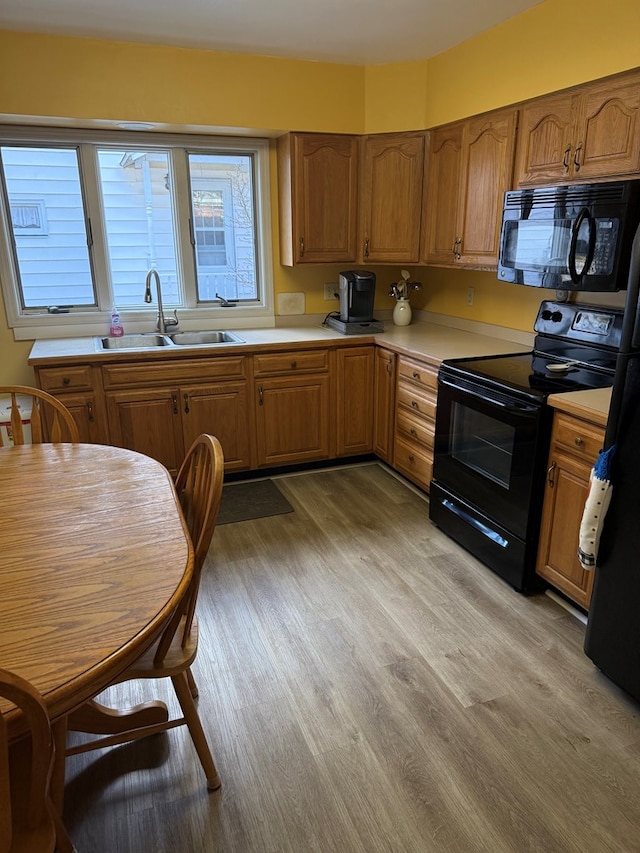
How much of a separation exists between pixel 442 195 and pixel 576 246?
124cm

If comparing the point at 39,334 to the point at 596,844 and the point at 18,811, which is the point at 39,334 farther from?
the point at 596,844

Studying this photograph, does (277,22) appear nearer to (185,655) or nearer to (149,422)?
(149,422)

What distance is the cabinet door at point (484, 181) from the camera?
285 centimetres

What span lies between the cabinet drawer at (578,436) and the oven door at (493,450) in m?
0.05

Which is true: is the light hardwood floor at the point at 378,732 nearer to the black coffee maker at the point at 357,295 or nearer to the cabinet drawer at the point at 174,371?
the cabinet drawer at the point at 174,371

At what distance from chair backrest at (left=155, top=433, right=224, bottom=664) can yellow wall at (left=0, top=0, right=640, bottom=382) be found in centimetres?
213

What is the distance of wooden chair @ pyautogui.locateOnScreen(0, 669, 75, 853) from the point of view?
2.85 feet

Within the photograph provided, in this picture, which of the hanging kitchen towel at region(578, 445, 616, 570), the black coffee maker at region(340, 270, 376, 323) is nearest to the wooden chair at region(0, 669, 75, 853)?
the hanging kitchen towel at region(578, 445, 616, 570)

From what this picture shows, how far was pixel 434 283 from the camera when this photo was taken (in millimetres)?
4016

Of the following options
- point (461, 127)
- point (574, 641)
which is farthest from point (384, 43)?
point (574, 641)

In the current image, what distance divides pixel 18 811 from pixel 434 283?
3.65 m

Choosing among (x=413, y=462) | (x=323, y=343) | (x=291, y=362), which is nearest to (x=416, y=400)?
(x=413, y=462)

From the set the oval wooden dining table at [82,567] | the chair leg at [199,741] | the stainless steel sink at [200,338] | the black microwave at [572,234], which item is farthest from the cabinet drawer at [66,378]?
the black microwave at [572,234]

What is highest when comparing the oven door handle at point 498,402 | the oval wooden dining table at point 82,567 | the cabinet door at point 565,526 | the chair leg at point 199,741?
the oven door handle at point 498,402
